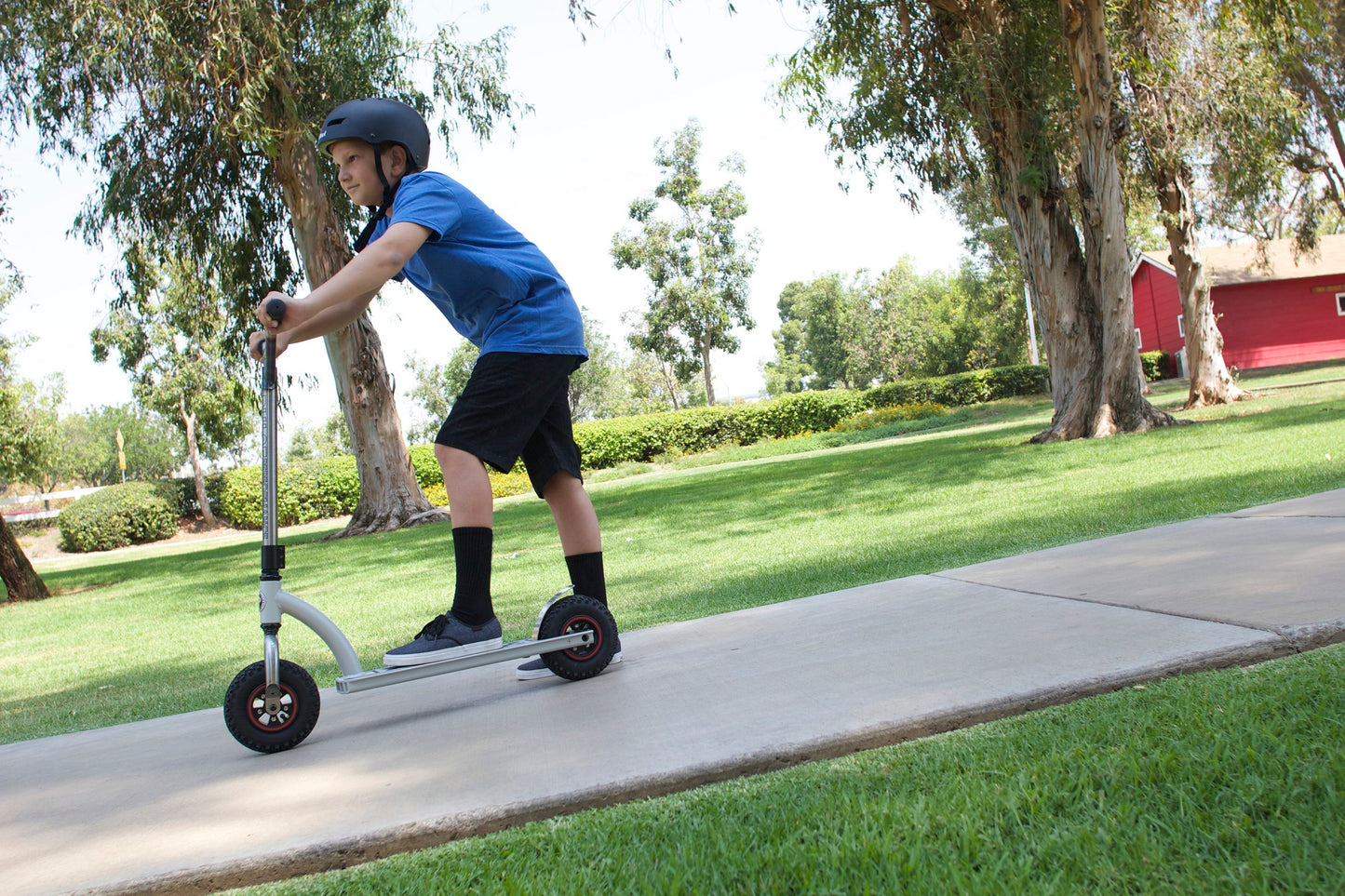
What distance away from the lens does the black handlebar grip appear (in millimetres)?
2693

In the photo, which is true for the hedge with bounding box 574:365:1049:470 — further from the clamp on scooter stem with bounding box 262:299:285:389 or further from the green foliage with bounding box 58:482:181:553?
the clamp on scooter stem with bounding box 262:299:285:389

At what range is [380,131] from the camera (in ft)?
9.78

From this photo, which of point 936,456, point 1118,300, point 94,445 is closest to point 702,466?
point 936,456

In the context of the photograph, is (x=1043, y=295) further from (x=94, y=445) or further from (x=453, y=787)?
(x=94, y=445)

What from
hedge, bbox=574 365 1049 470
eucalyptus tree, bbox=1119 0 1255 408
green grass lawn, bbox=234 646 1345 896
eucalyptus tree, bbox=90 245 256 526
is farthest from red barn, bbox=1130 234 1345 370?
green grass lawn, bbox=234 646 1345 896

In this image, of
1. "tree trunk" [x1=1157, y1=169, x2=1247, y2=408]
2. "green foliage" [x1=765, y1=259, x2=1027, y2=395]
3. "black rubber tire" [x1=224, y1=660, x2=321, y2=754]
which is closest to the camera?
"black rubber tire" [x1=224, y1=660, x2=321, y2=754]

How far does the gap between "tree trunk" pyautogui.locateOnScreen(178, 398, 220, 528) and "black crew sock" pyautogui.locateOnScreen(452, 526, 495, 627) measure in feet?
110

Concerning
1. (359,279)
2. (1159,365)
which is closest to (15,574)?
(359,279)

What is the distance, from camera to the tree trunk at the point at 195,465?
32844mm

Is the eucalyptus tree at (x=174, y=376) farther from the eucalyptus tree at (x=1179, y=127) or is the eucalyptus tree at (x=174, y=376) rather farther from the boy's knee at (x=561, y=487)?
the boy's knee at (x=561, y=487)

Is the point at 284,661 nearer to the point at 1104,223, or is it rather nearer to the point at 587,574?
the point at 587,574

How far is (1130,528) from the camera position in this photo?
16.3 feet

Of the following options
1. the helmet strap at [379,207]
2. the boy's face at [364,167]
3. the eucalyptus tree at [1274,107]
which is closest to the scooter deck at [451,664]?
the helmet strap at [379,207]

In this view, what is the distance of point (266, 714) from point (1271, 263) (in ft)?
135
